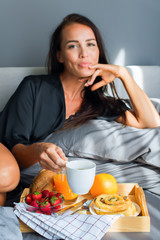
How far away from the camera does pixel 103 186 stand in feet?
3.52

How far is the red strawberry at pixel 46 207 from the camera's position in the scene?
951 millimetres

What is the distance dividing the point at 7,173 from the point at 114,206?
41cm

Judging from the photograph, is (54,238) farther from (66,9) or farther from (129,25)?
(129,25)

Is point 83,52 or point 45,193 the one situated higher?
point 83,52

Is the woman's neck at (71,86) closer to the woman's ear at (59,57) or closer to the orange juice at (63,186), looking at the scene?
the woman's ear at (59,57)

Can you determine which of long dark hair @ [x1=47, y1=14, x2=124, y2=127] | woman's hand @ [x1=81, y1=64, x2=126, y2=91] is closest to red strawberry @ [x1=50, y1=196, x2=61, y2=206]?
long dark hair @ [x1=47, y1=14, x2=124, y2=127]

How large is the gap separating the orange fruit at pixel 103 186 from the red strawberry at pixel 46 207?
21cm

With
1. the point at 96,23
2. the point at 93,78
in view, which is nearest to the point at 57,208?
the point at 93,78

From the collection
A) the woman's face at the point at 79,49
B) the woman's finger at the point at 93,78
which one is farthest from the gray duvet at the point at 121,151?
the woman's face at the point at 79,49

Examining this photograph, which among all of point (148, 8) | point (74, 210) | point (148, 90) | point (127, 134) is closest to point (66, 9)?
point (148, 8)

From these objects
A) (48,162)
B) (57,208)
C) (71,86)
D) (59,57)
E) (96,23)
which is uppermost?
(96,23)

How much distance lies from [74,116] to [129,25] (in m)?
1.11

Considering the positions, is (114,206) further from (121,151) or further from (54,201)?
(121,151)

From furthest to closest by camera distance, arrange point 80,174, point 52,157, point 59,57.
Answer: point 59,57
point 52,157
point 80,174
